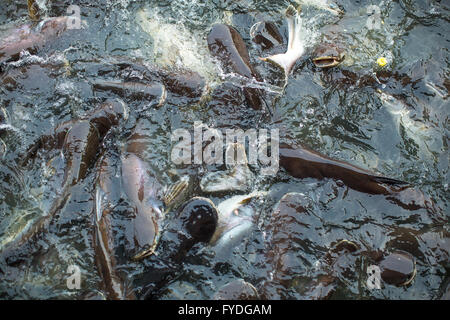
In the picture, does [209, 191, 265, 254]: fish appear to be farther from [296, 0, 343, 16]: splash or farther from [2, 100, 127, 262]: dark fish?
[296, 0, 343, 16]: splash

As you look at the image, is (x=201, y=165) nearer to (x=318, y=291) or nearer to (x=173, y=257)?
(x=173, y=257)

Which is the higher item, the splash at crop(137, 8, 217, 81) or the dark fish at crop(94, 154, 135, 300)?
the splash at crop(137, 8, 217, 81)

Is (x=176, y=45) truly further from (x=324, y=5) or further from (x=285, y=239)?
(x=285, y=239)

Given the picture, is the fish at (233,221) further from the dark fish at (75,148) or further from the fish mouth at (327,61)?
the fish mouth at (327,61)

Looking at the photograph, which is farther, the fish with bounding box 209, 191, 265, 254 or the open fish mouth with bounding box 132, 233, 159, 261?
the fish with bounding box 209, 191, 265, 254

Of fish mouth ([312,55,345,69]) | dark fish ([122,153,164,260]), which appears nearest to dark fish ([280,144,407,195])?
fish mouth ([312,55,345,69])

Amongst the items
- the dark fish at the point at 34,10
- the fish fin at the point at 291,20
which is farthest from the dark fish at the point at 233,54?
the dark fish at the point at 34,10

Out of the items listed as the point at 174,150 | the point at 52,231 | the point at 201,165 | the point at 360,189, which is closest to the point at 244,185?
the point at 201,165
